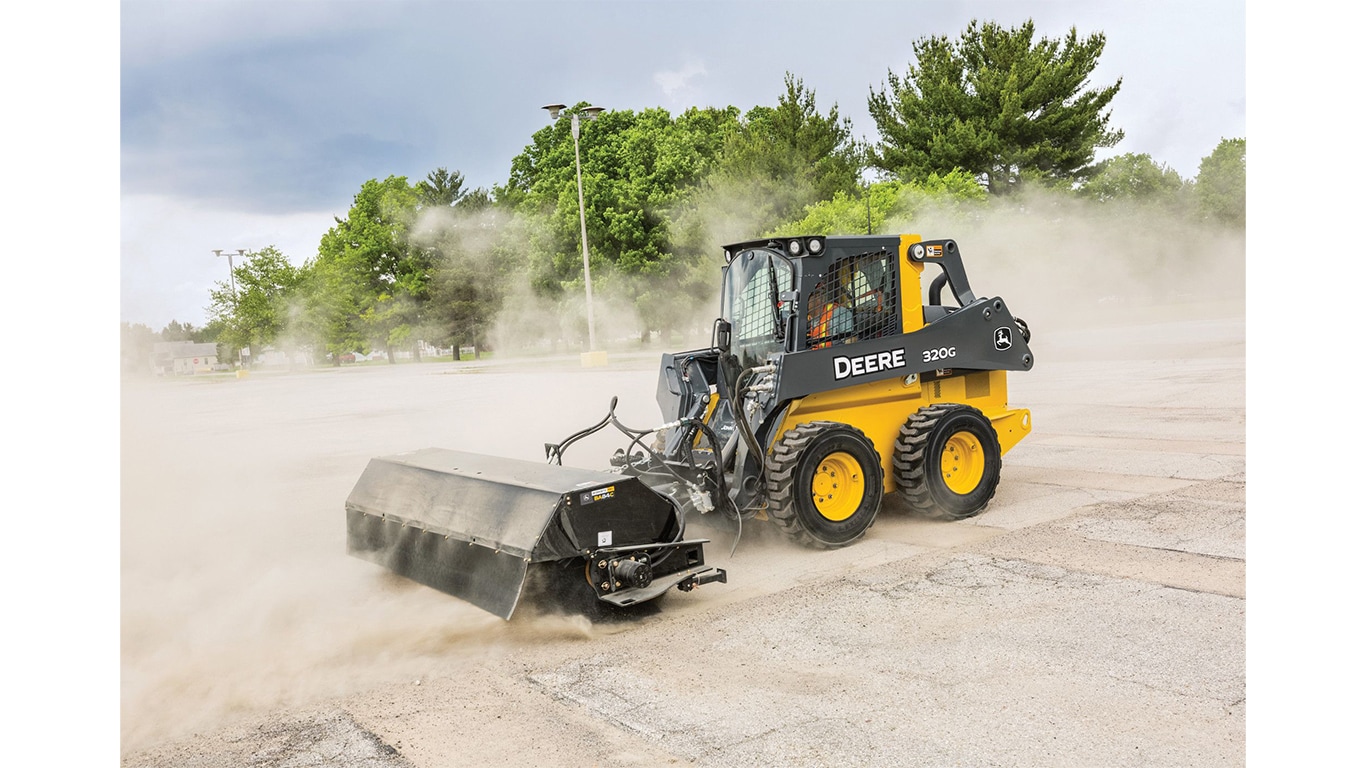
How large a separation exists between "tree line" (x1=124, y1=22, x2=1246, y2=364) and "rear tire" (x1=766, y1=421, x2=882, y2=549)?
672 inches

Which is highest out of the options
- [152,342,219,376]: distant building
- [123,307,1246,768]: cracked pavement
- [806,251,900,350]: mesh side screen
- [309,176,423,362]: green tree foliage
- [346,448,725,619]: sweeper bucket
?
[309,176,423,362]: green tree foliage

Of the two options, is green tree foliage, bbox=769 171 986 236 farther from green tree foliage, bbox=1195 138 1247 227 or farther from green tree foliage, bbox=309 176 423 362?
green tree foliage, bbox=1195 138 1247 227

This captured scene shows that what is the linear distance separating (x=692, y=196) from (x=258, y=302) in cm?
2031

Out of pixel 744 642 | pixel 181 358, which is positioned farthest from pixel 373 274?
pixel 744 642

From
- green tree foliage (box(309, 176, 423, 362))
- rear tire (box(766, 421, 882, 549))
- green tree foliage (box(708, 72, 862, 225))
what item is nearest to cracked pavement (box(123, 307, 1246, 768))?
rear tire (box(766, 421, 882, 549))

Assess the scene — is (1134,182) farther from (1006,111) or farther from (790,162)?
(790,162)

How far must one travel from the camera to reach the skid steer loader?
5703 millimetres

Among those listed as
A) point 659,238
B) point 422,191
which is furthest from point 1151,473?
point 422,191

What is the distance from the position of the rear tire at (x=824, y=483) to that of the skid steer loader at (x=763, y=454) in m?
0.01

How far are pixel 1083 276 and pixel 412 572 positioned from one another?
29581mm

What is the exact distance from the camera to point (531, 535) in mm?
5484

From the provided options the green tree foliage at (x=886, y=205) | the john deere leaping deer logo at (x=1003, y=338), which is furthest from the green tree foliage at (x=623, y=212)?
the john deere leaping deer logo at (x=1003, y=338)

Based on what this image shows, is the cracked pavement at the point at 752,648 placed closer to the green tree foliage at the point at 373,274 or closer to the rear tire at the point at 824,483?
the rear tire at the point at 824,483

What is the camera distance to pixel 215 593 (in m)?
6.51
